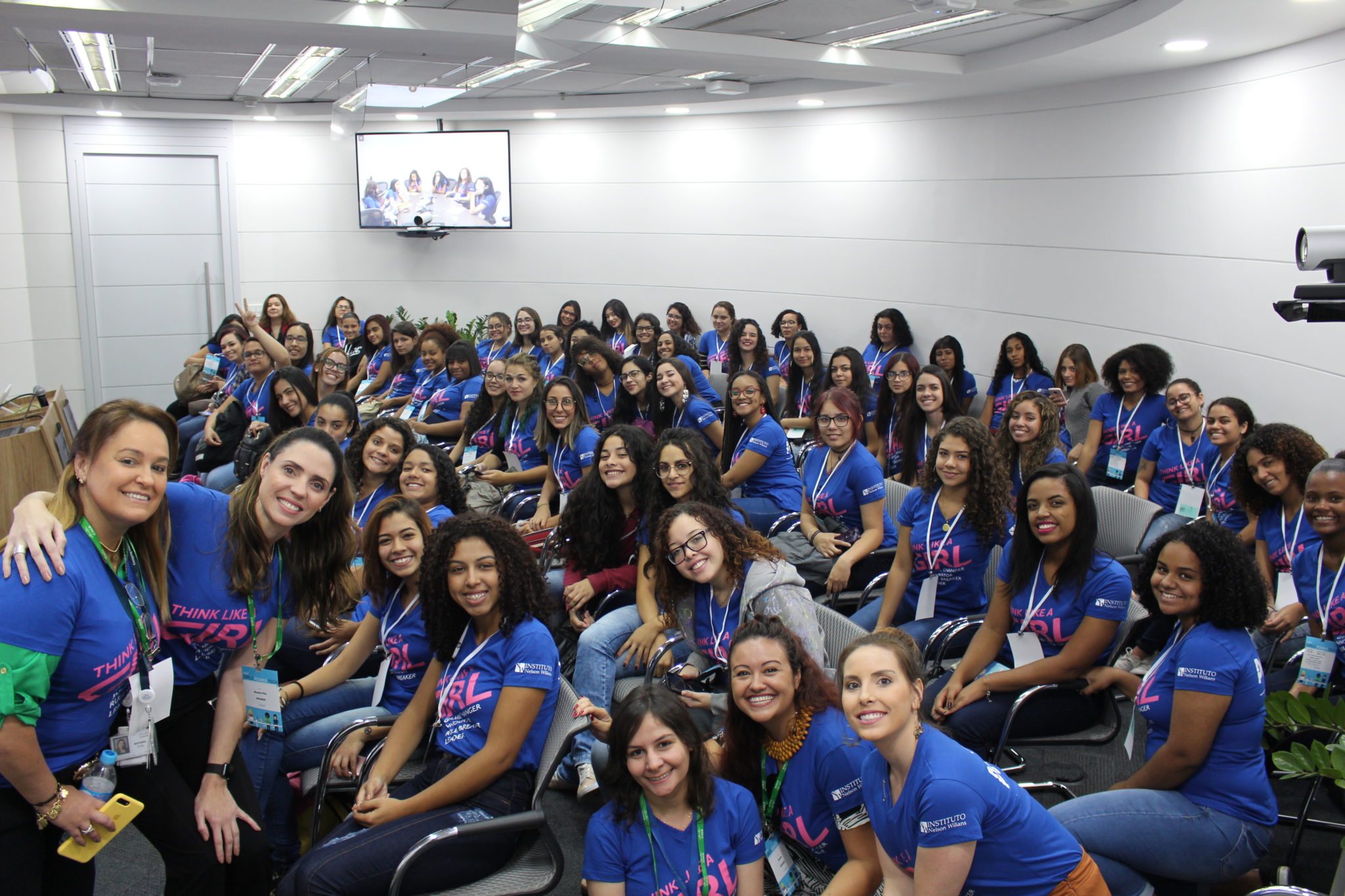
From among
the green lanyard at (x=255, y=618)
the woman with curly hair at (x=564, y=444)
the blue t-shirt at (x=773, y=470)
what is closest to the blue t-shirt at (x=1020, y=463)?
the blue t-shirt at (x=773, y=470)

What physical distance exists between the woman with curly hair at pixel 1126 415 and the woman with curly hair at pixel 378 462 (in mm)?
3862

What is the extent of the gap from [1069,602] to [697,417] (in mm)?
2774

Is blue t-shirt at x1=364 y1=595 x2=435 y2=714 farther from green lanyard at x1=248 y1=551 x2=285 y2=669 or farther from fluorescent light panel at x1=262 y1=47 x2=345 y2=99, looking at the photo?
fluorescent light panel at x1=262 y1=47 x2=345 y2=99

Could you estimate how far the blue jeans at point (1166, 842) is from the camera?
230 centimetres

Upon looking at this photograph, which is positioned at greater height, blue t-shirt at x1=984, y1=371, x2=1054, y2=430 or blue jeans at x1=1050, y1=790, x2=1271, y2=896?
blue t-shirt at x1=984, y1=371, x2=1054, y2=430

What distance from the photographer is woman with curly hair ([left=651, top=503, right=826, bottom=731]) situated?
288 cm

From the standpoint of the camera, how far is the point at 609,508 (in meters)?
4.01

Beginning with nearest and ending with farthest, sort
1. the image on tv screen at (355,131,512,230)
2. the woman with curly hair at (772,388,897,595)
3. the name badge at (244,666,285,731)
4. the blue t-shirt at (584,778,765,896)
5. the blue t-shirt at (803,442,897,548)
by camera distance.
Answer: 1. the blue t-shirt at (584,778,765,896)
2. the name badge at (244,666,285,731)
3. the woman with curly hair at (772,388,897,595)
4. the blue t-shirt at (803,442,897,548)
5. the image on tv screen at (355,131,512,230)

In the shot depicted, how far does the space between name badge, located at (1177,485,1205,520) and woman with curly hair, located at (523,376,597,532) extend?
2963mm

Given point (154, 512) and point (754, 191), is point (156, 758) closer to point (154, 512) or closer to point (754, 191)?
point (154, 512)

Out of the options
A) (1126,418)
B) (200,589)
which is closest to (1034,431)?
(1126,418)

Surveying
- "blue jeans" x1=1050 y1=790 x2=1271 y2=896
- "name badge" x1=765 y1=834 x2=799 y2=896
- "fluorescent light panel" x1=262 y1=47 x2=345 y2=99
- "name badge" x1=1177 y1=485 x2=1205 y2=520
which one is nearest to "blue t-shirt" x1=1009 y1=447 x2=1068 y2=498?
"name badge" x1=1177 y1=485 x2=1205 y2=520

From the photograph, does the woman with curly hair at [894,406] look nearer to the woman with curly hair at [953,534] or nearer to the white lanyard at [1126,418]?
the white lanyard at [1126,418]

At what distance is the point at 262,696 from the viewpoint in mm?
2539
